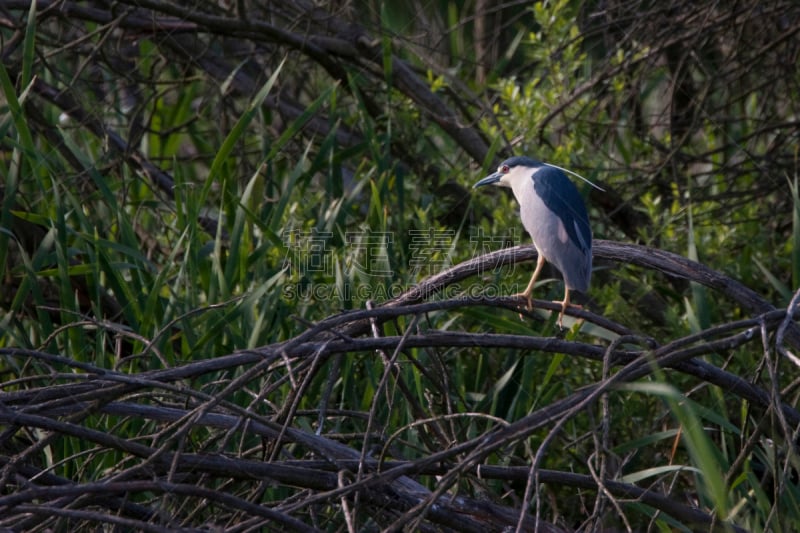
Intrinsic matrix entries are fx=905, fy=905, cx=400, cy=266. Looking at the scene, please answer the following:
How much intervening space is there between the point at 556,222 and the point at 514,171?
1.60ft

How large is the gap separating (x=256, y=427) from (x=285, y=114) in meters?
3.03

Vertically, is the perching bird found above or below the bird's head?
below

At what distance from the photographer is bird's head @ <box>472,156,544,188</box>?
10.7 feet

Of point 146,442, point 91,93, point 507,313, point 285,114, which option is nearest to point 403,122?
point 285,114

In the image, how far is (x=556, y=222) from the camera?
291 cm

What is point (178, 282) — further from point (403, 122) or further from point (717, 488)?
point (717, 488)

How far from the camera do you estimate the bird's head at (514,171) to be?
3.27 metres

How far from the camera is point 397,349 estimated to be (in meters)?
1.75

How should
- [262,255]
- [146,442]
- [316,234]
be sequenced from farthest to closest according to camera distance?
[316,234] → [262,255] → [146,442]

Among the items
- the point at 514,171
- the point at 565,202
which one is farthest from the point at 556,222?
the point at 514,171

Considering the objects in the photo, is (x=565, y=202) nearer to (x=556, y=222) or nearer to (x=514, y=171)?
(x=556, y=222)

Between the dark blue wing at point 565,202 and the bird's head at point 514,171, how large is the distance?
0.10 meters

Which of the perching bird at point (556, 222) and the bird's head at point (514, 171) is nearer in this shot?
the perching bird at point (556, 222)

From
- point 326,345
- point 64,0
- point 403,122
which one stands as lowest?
point 326,345
